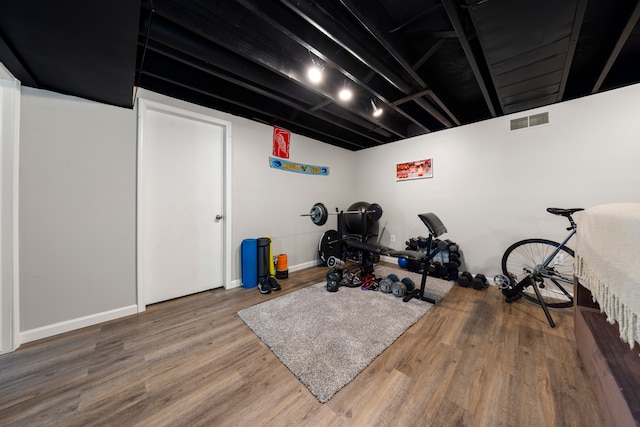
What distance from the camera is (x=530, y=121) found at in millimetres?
2717

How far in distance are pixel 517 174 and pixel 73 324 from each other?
542 cm

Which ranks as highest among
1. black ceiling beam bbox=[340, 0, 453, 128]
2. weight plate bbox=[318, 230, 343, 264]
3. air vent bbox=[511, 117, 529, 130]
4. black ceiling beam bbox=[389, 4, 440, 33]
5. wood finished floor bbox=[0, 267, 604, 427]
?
black ceiling beam bbox=[389, 4, 440, 33]

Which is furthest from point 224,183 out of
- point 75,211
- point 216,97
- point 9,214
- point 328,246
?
point 328,246

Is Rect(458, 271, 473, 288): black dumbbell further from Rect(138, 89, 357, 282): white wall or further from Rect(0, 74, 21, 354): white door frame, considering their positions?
Rect(0, 74, 21, 354): white door frame

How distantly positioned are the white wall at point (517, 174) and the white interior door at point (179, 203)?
3268 millimetres

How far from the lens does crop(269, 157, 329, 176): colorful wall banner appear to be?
3426mm

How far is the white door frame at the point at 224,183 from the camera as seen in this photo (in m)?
2.23

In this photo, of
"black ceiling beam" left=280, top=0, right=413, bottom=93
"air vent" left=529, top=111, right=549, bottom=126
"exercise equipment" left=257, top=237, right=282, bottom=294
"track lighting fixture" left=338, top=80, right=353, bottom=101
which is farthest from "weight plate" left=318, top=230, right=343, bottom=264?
"air vent" left=529, top=111, right=549, bottom=126

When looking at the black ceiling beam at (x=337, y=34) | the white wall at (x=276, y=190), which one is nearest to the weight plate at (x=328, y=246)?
the white wall at (x=276, y=190)

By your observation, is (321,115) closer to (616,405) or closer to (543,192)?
(543,192)

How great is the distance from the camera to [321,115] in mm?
3102

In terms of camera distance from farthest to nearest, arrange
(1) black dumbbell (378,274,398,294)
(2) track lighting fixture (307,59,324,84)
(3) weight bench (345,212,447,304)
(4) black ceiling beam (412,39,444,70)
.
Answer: (1) black dumbbell (378,274,398,294)
(3) weight bench (345,212,447,304)
(2) track lighting fixture (307,59,324,84)
(4) black ceiling beam (412,39,444,70)

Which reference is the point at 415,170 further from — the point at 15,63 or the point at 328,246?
the point at 15,63

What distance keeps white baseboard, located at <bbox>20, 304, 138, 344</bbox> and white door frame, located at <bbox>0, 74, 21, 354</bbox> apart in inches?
2.6
